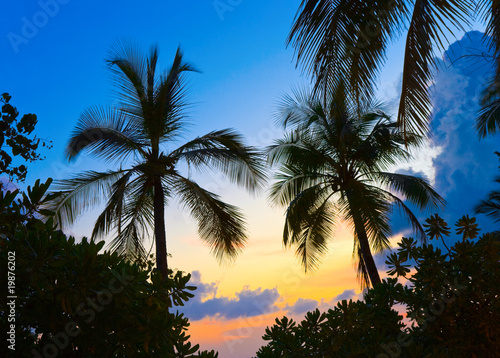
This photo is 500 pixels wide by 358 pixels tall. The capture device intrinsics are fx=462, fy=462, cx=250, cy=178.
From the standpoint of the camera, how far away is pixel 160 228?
12570 millimetres

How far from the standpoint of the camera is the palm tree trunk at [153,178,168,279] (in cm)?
1205

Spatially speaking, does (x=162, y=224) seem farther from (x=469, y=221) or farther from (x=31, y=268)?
(x=31, y=268)

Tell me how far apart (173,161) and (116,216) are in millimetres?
2371

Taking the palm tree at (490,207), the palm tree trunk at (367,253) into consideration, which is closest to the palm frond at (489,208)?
the palm tree at (490,207)

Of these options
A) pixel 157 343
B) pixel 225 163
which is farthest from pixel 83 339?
pixel 225 163

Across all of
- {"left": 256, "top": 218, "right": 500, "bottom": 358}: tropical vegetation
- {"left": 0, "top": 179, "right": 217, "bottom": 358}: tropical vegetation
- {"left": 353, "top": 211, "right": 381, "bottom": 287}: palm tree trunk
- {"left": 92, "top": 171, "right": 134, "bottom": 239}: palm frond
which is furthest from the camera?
{"left": 353, "top": 211, "right": 381, "bottom": 287}: palm tree trunk

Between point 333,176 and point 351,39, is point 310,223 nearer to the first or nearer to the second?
point 333,176

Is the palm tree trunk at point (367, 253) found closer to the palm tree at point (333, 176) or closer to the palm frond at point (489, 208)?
the palm tree at point (333, 176)

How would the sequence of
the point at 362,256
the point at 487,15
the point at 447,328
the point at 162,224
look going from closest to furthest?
the point at 447,328 → the point at 487,15 → the point at 162,224 → the point at 362,256

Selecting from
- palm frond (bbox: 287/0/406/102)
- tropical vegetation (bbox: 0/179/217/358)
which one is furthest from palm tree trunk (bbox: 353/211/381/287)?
tropical vegetation (bbox: 0/179/217/358)

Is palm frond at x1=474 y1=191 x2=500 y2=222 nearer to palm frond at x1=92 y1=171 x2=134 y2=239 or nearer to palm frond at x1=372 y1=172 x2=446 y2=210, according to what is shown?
palm frond at x1=372 y1=172 x2=446 y2=210

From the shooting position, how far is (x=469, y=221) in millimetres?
4562

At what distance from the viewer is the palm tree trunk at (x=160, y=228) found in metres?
12.1

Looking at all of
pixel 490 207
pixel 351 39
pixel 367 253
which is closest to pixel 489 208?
pixel 490 207
